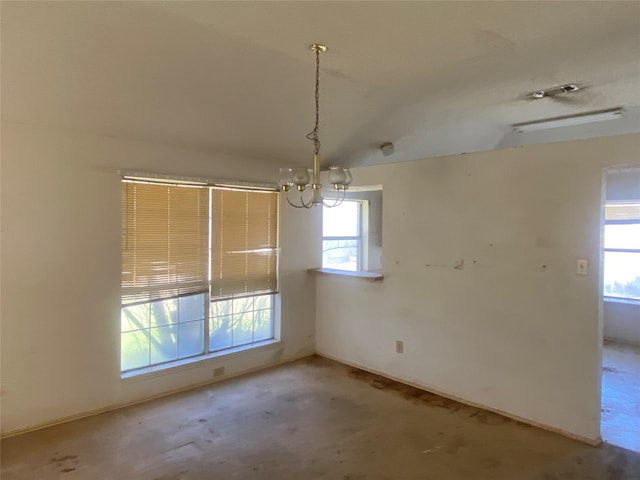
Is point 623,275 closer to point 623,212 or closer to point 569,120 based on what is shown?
point 623,212

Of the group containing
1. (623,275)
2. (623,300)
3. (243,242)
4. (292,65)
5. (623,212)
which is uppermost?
(292,65)

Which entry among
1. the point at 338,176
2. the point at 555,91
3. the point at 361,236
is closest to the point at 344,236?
the point at 361,236

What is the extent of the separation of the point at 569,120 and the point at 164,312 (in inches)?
173

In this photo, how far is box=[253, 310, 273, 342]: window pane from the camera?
459 centimetres

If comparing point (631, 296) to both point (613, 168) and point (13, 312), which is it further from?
point (13, 312)

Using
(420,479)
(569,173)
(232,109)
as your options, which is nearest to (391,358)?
(420,479)

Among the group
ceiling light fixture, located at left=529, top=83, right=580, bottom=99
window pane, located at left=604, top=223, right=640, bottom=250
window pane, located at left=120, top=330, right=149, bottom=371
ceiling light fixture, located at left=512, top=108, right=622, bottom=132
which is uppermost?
ceiling light fixture, located at left=512, top=108, right=622, bottom=132

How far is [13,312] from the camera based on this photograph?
3002mm

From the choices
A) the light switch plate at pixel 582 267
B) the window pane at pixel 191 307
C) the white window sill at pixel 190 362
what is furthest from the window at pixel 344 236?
the light switch plate at pixel 582 267

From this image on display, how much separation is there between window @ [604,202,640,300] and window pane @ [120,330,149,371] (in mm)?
5898

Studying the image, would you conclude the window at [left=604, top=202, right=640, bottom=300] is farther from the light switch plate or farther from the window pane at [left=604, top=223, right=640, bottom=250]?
the light switch plate

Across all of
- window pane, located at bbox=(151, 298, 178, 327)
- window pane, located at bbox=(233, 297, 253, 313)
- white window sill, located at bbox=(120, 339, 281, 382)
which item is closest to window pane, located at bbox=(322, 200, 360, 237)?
window pane, located at bbox=(233, 297, 253, 313)

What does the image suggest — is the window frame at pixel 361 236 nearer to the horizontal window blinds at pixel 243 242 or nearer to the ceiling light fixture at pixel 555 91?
the horizontal window blinds at pixel 243 242

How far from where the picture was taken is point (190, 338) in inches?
160
